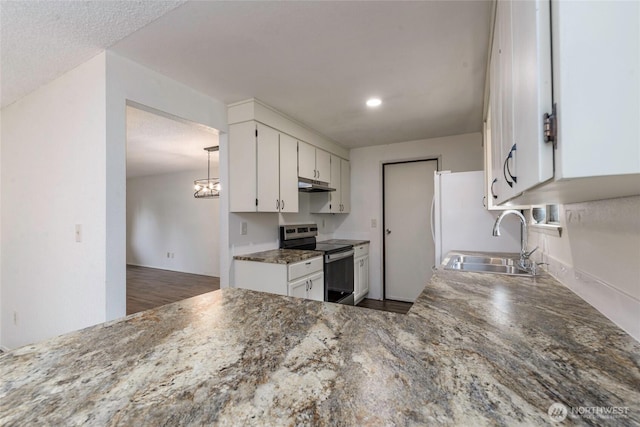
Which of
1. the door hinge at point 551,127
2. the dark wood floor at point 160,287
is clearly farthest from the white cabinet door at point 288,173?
the dark wood floor at point 160,287

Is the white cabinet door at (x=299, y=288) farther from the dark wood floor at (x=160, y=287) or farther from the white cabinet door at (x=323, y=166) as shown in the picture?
the dark wood floor at (x=160, y=287)

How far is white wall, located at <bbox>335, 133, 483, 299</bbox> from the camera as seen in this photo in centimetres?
354

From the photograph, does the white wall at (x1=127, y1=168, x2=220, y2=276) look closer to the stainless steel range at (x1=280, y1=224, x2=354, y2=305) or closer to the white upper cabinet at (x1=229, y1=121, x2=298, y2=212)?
the stainless steel range at (x1=280, y1=224, x2=354, y2=305)

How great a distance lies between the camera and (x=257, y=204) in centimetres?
253

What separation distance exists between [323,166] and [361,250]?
1.26 meters

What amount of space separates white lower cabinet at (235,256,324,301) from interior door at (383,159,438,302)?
165 centimetres

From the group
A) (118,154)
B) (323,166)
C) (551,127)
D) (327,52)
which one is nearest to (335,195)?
(323,166)

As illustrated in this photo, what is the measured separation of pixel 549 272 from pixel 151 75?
9.38 ft

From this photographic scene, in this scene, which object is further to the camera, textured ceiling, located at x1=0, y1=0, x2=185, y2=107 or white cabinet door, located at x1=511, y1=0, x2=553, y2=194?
textured ceiling, located at x1=0, y1=0, x2=185, y2=107

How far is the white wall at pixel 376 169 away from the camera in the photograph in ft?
11.6

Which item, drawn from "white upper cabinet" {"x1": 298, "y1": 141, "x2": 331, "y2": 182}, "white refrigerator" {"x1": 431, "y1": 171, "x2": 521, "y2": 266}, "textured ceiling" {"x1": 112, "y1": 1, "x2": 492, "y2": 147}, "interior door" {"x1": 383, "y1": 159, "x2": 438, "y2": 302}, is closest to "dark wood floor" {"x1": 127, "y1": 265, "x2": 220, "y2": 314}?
"white upper cabinet" {"x1": 298, "y1": 141, "x2": 331, "y2": 182}

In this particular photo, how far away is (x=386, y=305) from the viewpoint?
3.81 meters

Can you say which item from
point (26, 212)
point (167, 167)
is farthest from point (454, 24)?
point (167, 167)

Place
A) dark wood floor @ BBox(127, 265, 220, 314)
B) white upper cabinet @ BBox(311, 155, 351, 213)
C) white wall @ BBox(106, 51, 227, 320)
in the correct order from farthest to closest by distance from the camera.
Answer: dark wood floor @ BBox(127, 265, 220, 314), white upper cabinet @ BBox(311, 155, 351, 213), white wall @ BBox(106, 51, 227, 320)
